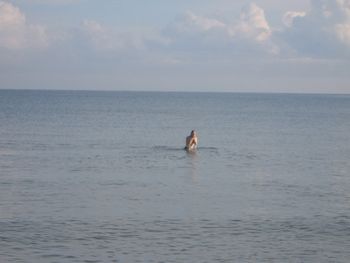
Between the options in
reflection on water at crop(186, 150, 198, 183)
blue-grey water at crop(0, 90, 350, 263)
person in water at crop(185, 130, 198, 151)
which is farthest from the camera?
person in water at crop(185, 130, 198, 151)

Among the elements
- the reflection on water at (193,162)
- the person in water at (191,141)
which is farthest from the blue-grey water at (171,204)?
the person in water at (191,141)

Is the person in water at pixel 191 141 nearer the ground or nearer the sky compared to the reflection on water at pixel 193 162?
nearer the sky

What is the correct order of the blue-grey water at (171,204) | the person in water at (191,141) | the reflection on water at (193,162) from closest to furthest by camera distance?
the blue-grey water at (171,204) < the reflection on water at (193,162) < the person in water at (191,141)

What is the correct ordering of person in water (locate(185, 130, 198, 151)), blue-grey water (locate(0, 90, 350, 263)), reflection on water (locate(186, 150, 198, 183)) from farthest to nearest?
person in water (locate(185, 130, 198, 151)) < reflection on water (locate(186, 150, 198, 183)) < blue-grey water (locate(0, 90, 350, 263))

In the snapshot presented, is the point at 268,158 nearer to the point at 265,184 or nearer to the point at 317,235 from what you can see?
the point at 265,184

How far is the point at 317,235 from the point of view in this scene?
21.5m

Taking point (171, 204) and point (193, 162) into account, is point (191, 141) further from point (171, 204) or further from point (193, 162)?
point (171, 204)

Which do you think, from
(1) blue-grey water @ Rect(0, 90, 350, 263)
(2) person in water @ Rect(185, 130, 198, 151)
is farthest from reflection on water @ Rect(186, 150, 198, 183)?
(2) person in water @ Rect(185, 130, 198, 151)

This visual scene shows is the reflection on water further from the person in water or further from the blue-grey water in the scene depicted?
the person in water

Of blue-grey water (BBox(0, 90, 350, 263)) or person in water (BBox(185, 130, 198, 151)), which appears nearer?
blue-grey water (BBox(0, 90, 350, 263))

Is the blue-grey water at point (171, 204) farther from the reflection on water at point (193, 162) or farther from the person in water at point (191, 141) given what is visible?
the person in water at point (191, 141)

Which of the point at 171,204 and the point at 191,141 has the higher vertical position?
the point at 191,141

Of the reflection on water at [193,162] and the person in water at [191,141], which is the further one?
the person in water at [191,141]

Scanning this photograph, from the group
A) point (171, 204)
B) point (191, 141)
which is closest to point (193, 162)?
point (191, 141)
